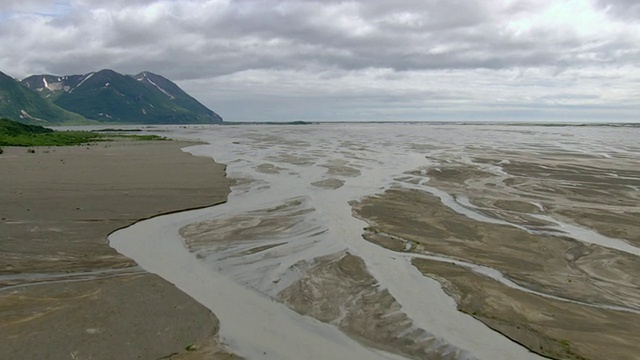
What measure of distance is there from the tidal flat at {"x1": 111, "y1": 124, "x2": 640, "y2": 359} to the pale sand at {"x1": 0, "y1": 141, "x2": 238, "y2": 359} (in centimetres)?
87

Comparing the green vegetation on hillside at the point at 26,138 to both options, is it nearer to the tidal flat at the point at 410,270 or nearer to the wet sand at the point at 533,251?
the tidal flat at the point at 410,270

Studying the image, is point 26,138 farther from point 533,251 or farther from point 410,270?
point 533,251

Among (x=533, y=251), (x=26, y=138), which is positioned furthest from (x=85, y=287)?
(x=26, y=138)

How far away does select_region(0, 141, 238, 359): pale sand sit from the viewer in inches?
337

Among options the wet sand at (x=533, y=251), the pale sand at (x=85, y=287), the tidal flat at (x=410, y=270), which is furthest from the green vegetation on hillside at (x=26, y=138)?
the wet sand at (x=533, y=251)

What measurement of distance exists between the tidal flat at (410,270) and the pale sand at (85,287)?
869 mm

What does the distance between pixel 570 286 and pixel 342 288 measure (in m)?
6.42

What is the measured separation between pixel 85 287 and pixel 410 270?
9.10 m

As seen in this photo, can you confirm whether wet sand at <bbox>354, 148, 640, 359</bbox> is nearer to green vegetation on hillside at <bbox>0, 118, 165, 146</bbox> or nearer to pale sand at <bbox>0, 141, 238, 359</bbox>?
pale sand at <bbox>0, 141, 238, 359</bbox>

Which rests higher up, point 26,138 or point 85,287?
point 26,138

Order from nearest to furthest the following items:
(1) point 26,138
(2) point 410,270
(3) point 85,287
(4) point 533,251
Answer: (3) point 85,287 < (2) point 410,270 < (4) point 533,251 < (1) point 26,138

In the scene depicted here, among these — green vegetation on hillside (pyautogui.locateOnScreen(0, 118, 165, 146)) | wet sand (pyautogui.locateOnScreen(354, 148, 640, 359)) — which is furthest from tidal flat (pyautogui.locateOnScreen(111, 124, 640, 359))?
green vegetation on hillside (pyautogui.locateOnScreen(0, 118, 165, 146))

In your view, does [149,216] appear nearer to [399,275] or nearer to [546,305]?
[399,275]

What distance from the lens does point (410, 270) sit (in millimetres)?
13477
